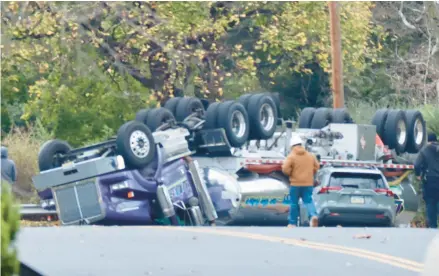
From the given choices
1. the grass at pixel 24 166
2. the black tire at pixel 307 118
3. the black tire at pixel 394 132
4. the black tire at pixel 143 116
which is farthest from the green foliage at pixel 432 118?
the grass at pixel 24 166

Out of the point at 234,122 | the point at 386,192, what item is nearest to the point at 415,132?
the point at 386,192

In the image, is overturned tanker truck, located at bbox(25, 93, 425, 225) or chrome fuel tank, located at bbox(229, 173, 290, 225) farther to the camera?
chrome fuel tank, located at bbox(229, 173, 290, 225)

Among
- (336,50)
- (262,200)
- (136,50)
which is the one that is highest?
(136,50)

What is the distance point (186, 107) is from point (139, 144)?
2.55m

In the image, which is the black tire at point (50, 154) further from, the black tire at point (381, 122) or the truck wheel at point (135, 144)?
the black tire at point (381, 122)

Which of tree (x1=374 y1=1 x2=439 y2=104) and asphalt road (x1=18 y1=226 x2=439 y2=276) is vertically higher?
asphalt road (x1=18 y1=226 x2=439 y2=276)

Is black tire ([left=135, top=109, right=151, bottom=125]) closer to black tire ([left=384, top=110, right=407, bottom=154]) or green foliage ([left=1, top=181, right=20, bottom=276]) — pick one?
black tire ([left=384, top=110, right=407, bottom=154])

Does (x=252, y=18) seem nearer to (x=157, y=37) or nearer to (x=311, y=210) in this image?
(x=157, y=37)

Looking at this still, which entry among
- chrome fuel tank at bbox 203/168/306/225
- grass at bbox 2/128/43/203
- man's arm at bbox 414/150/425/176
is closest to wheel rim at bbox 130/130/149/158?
chrome fuel tank at bbox 203/168/306/225

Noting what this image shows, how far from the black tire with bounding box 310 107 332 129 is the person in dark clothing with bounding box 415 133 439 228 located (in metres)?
4.19

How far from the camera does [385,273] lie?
39.8 ft

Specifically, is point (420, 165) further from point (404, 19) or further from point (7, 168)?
point (404, 19)

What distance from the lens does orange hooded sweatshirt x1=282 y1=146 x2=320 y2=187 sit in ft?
59.9

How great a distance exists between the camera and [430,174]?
20203 millimetres
